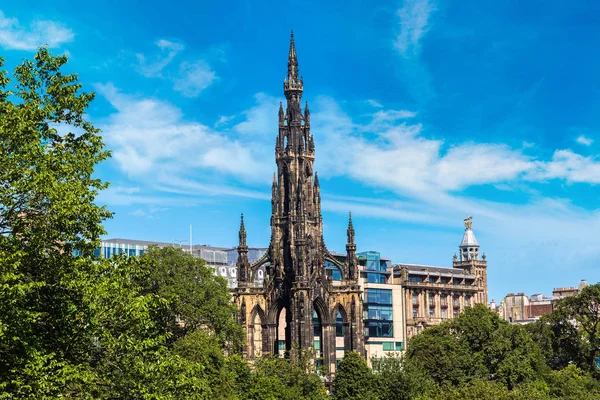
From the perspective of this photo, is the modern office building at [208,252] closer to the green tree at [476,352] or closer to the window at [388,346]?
the window at [388,346]

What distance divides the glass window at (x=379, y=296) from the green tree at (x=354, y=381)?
72.4 metres

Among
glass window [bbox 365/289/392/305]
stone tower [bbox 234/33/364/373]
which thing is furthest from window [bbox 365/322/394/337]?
stone tower [bbox 234/33/364/373]

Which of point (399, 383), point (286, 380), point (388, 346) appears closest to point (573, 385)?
point (399, 383)

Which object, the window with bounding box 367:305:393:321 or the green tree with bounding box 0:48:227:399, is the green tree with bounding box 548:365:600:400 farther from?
the green tree with bounding box 0:48:227:399

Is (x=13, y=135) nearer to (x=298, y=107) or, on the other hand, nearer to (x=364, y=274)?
(x=298, y=107)

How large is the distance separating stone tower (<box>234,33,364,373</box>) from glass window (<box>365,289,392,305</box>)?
55.0m

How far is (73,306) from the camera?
1575 inches

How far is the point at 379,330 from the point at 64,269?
5337 inches

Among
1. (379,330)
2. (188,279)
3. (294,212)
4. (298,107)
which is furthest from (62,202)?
(379,330)

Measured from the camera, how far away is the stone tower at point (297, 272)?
111062 millimetres

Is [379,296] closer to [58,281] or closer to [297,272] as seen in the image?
[297,272]

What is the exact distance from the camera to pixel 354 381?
318 ft

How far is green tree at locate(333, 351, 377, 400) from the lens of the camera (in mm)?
95688

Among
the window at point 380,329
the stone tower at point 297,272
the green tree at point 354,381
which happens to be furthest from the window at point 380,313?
the green tree at point 354,381
